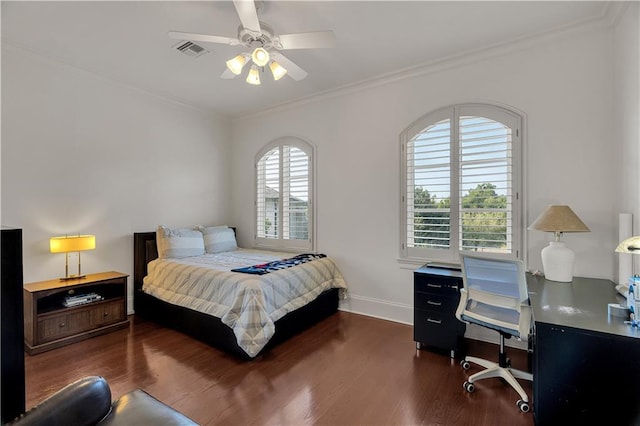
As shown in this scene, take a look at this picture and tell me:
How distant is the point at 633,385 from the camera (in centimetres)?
142

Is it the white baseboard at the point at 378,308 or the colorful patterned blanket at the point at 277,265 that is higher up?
the colorful patterned blanket at the point at 277,265

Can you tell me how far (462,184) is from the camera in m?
3.13

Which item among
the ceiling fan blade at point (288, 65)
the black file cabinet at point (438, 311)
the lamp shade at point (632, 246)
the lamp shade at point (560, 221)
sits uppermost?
the ceiling fan blade at point (288, 65)

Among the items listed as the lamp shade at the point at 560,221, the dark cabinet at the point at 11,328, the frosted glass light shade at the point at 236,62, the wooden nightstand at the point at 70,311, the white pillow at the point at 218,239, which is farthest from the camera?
the white pillow at the point at 218,239

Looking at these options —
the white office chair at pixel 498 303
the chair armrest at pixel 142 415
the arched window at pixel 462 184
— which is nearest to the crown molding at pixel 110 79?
the arched window at pixel 462 184

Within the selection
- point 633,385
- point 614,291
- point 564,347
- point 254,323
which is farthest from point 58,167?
point 614,291

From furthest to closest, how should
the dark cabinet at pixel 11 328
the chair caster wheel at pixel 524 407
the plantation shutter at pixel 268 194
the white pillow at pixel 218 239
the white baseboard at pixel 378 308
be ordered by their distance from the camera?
the plantation shutter at pixel 268 194 < the white pillow at pixel 218 239 < the white baseboard at pixel 378 308 < the chair caster wheel at pixel 524 407 < the dark cabinet at pixel 11 328

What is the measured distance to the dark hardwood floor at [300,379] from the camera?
1953 millimetres

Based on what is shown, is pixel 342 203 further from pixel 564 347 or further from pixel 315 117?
pixel 564 347

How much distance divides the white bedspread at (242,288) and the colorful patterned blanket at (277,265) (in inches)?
3.6

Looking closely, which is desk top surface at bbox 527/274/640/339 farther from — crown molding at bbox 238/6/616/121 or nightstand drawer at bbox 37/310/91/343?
nightstand drawer at bbox 37/310/91/343

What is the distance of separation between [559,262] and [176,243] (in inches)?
158

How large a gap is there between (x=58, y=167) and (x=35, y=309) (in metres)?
1.49

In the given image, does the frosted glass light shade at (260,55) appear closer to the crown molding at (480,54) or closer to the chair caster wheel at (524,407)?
the crown molding at (480,54)
